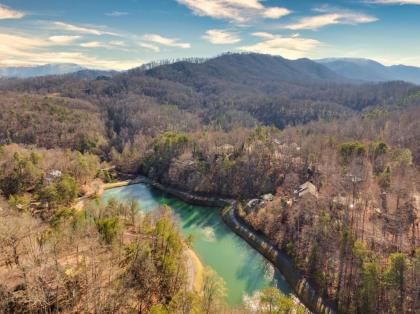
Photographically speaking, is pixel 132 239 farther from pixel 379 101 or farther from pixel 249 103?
pixel 379 101

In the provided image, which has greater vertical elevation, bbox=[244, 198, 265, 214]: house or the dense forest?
the dense forest

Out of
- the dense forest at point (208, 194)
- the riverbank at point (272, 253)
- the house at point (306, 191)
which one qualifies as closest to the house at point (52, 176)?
the dense forest at point (208, 194)

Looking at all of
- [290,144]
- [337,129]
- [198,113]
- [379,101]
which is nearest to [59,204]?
[290,144]

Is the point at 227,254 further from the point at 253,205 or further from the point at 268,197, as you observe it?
the point at 268,197

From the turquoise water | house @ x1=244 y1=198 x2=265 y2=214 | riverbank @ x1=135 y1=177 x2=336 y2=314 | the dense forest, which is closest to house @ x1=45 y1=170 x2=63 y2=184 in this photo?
the dense forest

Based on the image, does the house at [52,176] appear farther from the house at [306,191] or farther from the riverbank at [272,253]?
the house at [306,191]

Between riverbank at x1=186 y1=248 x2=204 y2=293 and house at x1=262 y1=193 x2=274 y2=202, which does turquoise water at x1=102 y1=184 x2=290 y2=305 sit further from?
house at x1=262 y1=193 x2=274 y2=202
